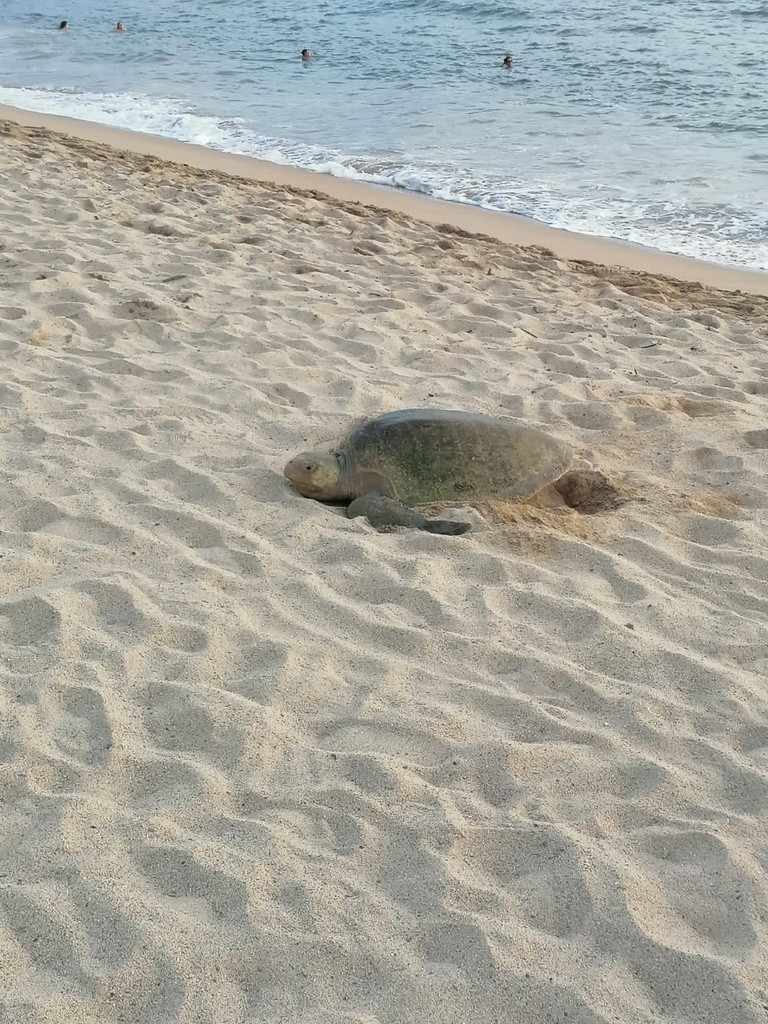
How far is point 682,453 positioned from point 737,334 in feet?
5.97

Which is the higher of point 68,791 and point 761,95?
point 761,95

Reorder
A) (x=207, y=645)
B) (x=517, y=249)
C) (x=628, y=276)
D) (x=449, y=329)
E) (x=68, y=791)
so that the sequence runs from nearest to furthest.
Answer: (x=68, y=791) → (x=207, y=645) → (x=449, y=329) → (x=628, y=276) → (x=517, y=249)

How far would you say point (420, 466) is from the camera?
11.5 ft

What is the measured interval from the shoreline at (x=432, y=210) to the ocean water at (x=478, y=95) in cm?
28

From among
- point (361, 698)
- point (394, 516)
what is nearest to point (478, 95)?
point (394, 516)

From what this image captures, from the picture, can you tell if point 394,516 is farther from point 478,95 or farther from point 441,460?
point 478,95

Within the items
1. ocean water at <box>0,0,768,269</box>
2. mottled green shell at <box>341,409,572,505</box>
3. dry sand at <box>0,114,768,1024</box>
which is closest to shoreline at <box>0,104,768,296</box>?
ocean water at <box>0,0,768,269</box>

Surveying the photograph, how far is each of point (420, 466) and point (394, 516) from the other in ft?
0.75

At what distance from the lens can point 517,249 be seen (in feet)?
23.2

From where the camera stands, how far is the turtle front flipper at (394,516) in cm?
337

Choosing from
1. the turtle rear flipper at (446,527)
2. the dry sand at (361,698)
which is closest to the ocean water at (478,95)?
the dry sand at (361,698)

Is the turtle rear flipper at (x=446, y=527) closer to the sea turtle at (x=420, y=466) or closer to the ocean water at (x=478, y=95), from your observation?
the sea turtle at (x=420, y=466)

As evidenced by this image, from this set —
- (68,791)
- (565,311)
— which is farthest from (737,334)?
(68,791)

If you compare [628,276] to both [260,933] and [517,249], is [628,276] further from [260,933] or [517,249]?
[260,933]
